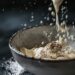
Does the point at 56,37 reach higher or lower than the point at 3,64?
higher

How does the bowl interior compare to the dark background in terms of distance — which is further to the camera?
the dark background

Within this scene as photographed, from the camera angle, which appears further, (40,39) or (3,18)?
(3,18)

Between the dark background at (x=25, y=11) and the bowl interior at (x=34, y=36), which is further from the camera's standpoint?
the dark background at (x=25, y=11)

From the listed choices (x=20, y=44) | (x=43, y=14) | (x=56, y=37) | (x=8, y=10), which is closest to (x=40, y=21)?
(x=43, y=14)

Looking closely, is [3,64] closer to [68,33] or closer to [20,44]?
[20,44]

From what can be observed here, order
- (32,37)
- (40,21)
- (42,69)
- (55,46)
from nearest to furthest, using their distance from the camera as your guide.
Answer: (42,69) → (55,46) → (32,37) → (40,21)

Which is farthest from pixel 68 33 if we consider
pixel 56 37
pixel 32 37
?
pixel 32 37

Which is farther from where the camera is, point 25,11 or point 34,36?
point 25,11

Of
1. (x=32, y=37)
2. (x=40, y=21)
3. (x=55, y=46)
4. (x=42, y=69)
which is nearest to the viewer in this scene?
(x=42, y=69)

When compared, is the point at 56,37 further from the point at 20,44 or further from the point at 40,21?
the point at 40,21
